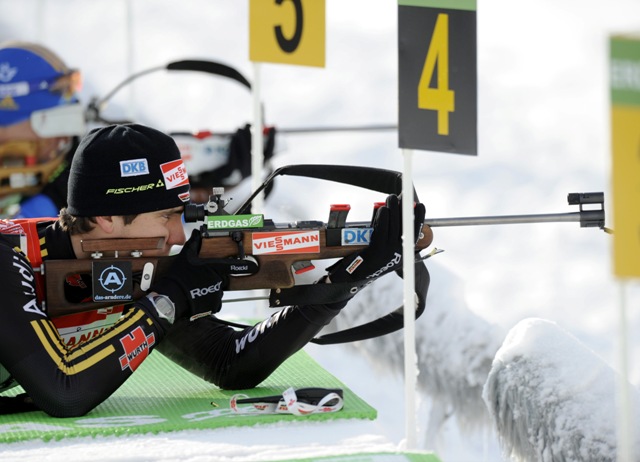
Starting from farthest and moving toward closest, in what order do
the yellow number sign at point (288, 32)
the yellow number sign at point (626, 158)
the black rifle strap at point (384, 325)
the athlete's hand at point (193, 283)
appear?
the yellow number sign at point (288, 32) → the black rifle strap at point (384, 325) → the athlete's hand at point (193, 283) → the yellow number sign at point (626, 158)

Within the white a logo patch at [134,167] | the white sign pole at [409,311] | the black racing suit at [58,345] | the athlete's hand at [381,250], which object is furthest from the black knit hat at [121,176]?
the white sign pole at [409,311]

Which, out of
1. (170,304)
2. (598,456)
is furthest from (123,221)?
(598,456)

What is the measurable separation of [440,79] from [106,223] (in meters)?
0.87

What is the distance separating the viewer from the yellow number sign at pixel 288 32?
3887 mm

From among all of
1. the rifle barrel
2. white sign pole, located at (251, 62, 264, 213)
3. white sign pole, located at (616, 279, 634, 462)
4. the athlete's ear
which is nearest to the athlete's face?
the athlete's ear

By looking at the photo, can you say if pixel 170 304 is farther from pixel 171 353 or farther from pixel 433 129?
pixel 433 129

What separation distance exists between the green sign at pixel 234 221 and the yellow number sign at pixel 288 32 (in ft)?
4.38

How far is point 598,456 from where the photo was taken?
2660mm

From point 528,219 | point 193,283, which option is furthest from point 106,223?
point 528,219

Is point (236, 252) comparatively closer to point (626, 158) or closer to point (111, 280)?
point (111, 280)

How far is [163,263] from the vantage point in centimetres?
266

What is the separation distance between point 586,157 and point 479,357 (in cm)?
527

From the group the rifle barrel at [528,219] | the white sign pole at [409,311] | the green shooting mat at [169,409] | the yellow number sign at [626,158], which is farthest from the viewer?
the rifle barrel at [528,219]

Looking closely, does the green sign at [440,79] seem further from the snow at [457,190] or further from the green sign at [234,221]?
the green sign at [234,221]
